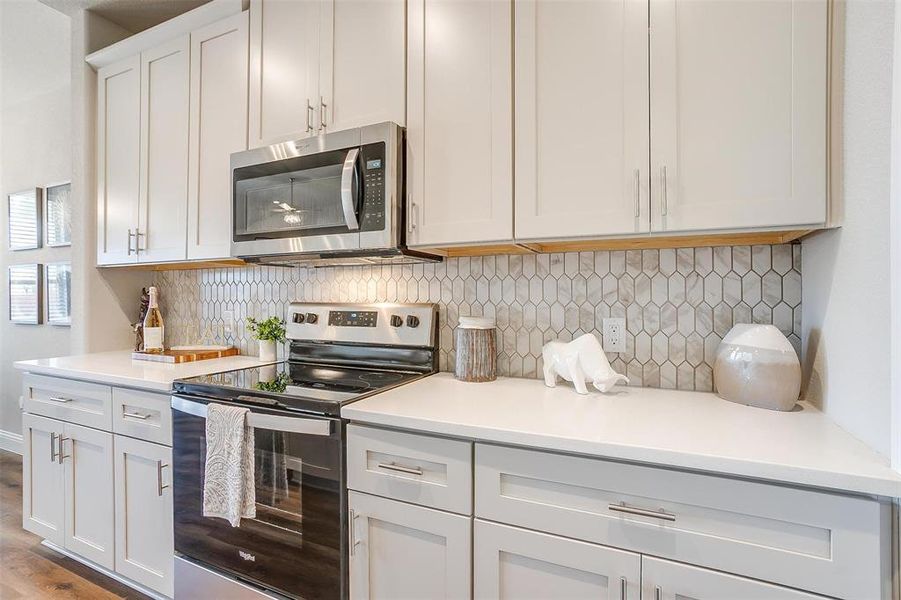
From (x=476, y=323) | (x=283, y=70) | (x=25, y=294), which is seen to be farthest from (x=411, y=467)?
(x=25, y=294)

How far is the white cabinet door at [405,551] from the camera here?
1.17 metres

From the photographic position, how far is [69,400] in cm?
201

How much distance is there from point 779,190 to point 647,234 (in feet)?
1.06

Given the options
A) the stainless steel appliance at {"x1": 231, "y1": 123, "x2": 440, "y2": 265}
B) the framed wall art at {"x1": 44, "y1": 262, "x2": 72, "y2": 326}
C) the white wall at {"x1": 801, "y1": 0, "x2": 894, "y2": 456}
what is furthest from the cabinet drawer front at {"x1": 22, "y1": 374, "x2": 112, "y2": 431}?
the white wall at {"x1": 801, "y1": 0, "x2": 894, "y2": 456}

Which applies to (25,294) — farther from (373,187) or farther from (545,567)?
(545,567)

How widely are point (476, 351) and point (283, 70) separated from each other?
1.42 m

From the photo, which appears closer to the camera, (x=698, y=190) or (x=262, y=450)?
(x=698, y=190)

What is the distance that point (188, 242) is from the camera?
7.09 ft

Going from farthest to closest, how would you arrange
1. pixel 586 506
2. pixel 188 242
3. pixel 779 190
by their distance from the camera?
1. pixel 188 242
2. pixel 779 190
3. pixel 586 506

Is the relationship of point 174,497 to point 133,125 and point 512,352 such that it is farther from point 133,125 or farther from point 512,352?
point 133,125

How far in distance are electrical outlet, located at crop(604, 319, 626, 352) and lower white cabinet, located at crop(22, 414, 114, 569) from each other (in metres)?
2.05

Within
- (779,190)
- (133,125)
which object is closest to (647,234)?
(779,190)

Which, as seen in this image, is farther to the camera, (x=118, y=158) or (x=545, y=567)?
(x=118, y=158)

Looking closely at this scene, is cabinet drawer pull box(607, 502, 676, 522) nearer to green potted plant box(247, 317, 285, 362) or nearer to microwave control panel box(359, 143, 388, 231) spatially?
microwave control panel box(359, 143, 388, 231)
